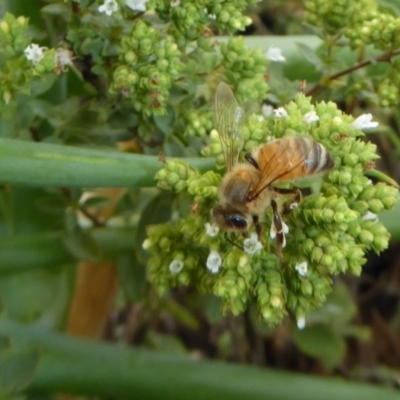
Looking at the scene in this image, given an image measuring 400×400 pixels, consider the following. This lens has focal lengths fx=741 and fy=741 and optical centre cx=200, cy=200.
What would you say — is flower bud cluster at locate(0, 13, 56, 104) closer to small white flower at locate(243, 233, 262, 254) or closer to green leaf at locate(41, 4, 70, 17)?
green leaf at locate(41, 4, 70, 17)

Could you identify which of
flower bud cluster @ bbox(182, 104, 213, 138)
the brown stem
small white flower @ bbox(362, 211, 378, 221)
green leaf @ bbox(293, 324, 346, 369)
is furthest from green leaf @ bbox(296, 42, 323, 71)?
green leaf @ bbox(293, 324, 346, 369)

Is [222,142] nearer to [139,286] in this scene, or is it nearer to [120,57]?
[120,57]

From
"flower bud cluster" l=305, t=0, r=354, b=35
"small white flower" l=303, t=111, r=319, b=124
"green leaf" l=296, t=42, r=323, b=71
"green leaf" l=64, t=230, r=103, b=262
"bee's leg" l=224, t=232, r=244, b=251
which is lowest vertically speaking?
"green leaf" l=64, t=230, r=103, b=262

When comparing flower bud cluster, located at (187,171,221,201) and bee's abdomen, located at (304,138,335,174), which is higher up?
bee's abdomen, located at (304,138,335,174)

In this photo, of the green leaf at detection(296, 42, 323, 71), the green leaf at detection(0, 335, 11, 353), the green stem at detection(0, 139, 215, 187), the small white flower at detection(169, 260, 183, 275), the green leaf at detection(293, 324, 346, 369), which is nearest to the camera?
the green stem at detection(0, 139, 215, 187)

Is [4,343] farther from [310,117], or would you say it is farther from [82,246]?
[310,117]

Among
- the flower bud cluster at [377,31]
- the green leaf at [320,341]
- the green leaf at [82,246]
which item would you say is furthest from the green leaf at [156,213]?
the green leaf at [320,341]

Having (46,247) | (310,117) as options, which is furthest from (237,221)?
(46,247)

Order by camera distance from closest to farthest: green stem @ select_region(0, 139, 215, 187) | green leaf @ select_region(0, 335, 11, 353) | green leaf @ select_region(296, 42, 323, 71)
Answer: green stem @ select_region(0, 139, 215, 187) → green leaf @ select_region(296, 42, 323, 71) → green leaf @ select_region(0, 335, 11, 353)

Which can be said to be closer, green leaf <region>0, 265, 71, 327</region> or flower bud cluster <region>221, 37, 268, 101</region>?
flower bud cluster <region>221, 37, 268, 101</region>
